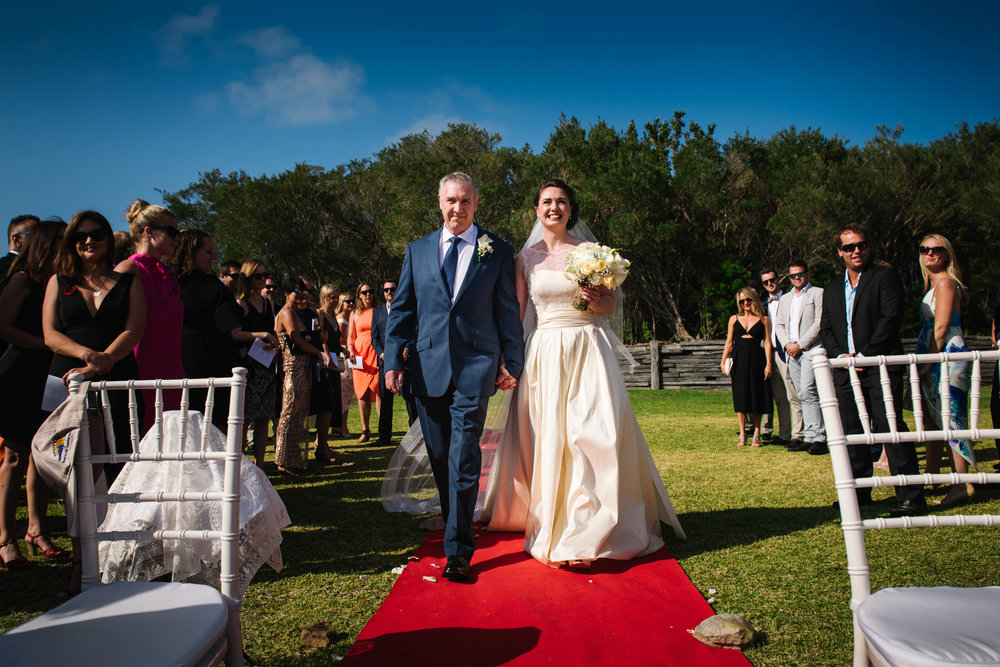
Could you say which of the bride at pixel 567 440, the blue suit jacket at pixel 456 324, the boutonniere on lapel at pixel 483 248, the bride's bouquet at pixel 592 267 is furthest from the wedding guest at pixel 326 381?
the bride's bouquet at pixel 592 267

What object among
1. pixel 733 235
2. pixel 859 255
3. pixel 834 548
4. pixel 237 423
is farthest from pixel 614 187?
pixel 237 423

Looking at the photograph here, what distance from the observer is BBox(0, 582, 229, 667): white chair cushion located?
5.00 ft

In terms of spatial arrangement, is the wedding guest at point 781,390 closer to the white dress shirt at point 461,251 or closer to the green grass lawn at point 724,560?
the green grass lawn at point 724,560

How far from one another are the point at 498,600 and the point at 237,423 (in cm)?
177

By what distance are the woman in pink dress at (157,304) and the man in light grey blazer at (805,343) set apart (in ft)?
20.7

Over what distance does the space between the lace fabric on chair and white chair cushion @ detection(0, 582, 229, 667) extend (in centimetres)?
134

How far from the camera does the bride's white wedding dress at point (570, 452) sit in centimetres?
376

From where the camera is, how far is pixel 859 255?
498cm

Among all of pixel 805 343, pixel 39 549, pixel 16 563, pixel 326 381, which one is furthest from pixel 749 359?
pixel 16 563

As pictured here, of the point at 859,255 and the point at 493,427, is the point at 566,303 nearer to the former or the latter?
the point at 493,427

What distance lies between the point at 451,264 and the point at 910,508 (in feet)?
12.1

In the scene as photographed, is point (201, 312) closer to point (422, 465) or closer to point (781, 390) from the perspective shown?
point (422, 465)

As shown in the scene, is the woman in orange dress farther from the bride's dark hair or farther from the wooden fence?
the wooden fence

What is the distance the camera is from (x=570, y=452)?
3.91m
